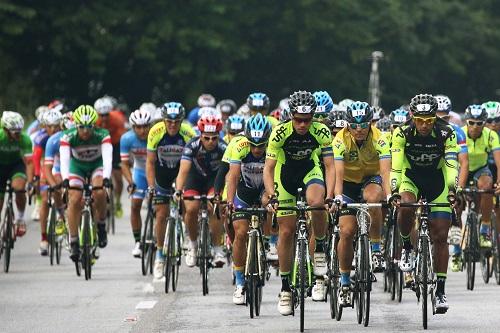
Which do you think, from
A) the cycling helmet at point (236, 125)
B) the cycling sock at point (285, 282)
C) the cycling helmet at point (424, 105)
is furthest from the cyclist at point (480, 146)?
the cycling sock at point (285, 282)

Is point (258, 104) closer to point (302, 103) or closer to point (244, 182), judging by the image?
point (244, 182)

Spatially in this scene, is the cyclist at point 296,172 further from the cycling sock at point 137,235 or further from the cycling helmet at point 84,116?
the cycling sock at point 137,235

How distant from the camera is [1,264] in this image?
74.7ft

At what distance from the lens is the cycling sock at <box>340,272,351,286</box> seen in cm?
1541

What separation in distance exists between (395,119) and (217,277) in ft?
8.83

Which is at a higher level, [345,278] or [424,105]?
[424,105]

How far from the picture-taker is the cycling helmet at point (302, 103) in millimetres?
15070

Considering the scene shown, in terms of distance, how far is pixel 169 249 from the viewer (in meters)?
18.5

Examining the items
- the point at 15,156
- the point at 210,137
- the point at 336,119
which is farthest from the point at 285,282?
the point at 15,156

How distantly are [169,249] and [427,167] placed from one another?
150 inches

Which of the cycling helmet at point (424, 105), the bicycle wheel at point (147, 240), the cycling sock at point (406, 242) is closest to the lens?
the cycling helmet at point (424, 105)

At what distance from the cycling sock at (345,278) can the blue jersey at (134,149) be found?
23.4 feet

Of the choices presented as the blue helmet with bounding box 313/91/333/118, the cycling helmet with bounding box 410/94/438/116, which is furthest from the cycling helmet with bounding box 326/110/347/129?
the cycling helmet with bounding box 410/94/438/116

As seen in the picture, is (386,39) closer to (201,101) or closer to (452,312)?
(201,101)
